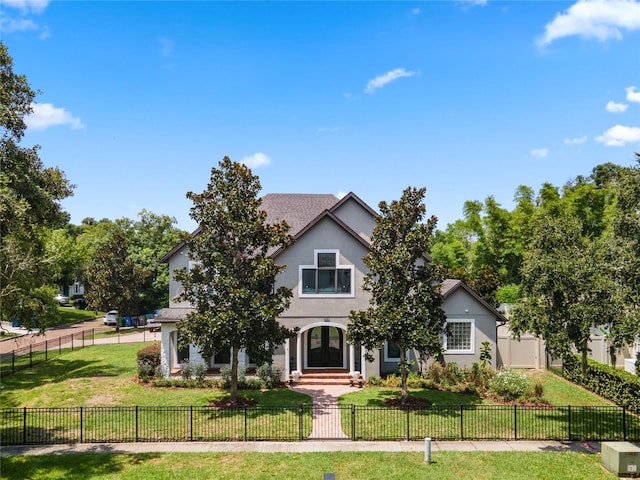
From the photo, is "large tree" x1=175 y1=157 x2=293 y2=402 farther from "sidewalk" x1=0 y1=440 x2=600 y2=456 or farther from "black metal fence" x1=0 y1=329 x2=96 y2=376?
"black metal fence" x1=0 y1=329 x2=96 y2=376

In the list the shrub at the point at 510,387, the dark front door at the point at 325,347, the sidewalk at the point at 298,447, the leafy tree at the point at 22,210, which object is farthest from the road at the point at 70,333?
the shrub at the point at 510,387

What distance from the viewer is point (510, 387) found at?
64.3ft

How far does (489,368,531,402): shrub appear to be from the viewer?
64.4 feet

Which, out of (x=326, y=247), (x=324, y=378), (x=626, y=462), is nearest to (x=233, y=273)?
(x=326, y=247)

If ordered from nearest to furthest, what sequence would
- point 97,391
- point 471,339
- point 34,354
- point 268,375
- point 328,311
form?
point 97,391 → point 268,375 → point 328,311 → point 471,339 → point 34,354

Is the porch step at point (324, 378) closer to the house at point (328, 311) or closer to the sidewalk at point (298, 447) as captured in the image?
the house at point (328, 311)

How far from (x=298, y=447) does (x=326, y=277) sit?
32.6ft

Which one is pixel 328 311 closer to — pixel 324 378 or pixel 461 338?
pixel 324 378

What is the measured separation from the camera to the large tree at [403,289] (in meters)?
18.5

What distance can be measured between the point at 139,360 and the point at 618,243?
21.9m

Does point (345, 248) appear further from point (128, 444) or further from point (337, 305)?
point (128, 444)

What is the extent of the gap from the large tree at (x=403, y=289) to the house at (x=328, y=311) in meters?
3.61

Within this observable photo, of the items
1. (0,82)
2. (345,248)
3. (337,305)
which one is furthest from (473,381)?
(0,82)

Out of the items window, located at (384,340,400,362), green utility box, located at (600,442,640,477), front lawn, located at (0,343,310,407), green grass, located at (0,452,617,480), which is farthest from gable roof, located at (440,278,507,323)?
green utility box, located at (600,442,640,477)
